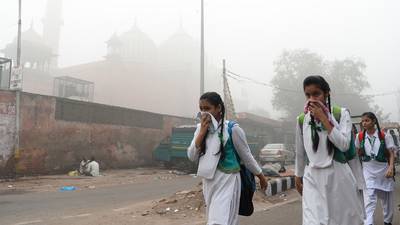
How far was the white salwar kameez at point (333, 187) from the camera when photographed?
122 inches

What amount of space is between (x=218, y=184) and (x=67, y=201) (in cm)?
717

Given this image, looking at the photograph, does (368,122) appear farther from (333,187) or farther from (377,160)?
(333,187)

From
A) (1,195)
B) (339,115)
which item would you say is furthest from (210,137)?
(1,195)

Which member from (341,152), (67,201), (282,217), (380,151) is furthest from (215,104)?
(67,201)

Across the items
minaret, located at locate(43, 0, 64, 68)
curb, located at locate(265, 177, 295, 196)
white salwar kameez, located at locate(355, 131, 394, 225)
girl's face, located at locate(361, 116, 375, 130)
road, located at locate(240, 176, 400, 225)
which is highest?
minaret, located at locate(43, 0, 64, 68)

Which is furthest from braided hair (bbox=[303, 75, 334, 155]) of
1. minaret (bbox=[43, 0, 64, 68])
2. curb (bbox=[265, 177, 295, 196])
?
minaret (bbox=[43, 0, 64, 68])

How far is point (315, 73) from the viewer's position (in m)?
51.6

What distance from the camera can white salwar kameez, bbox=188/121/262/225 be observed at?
3533 mm

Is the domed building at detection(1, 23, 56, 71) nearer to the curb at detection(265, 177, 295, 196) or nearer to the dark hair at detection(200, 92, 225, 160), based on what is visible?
the curb at detection(265, 177, 295, 196)

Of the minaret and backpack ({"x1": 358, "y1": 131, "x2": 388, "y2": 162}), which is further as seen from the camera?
the minaret

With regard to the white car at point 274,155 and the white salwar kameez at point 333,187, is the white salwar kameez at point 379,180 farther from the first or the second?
the white car at point 274,155

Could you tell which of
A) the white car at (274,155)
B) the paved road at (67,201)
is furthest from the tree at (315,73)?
the paved road at (67,201)

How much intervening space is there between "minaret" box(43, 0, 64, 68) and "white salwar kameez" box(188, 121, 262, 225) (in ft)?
191

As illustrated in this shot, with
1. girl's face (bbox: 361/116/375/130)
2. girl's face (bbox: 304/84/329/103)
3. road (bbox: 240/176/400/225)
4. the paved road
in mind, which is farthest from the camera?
the paved road
